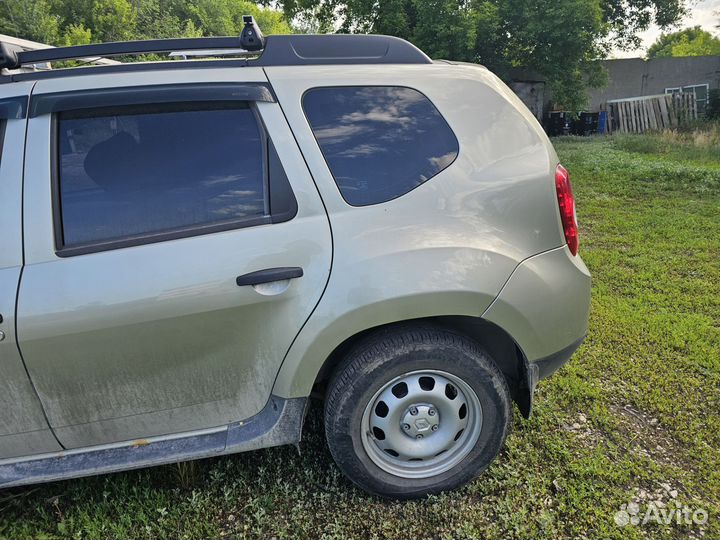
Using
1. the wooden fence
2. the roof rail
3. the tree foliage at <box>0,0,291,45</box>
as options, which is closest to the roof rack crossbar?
the roof rail

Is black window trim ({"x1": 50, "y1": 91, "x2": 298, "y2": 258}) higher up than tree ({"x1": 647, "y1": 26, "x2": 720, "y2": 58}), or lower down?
lower down

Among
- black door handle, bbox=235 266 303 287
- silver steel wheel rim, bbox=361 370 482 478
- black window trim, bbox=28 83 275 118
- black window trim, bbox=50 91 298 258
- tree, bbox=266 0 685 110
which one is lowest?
silver steel wheel rim, bbox=361 370 482 478

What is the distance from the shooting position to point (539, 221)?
82.2 inches

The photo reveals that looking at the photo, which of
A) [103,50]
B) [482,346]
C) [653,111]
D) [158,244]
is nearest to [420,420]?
[482,346]

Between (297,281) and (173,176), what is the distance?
0.66 meters

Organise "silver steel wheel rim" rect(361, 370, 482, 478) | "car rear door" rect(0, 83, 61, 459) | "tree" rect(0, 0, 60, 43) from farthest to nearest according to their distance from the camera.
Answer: "tree" rect(0, 0, 60, 43)
"silver steel wheel rim" rect(361, 370, 482, 478)
"car rear door" rect(0, 83, 61, 459)

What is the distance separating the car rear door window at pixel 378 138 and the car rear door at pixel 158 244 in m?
0.16

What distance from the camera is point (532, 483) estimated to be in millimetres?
2254

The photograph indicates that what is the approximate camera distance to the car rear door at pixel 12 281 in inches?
68.4

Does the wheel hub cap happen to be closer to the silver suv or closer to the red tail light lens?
the silver suv

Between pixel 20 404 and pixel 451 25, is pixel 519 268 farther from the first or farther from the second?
pixel 451 25

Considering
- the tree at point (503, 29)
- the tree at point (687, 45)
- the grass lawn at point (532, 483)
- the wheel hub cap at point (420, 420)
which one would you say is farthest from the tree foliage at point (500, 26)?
the tree at point (687, 45)

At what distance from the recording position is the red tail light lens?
2154 mm

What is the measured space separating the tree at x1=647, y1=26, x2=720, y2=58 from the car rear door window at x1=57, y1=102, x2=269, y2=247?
53.2 meters
